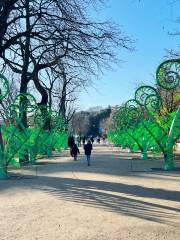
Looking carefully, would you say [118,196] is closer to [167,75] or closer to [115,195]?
[115,195]

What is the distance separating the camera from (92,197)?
1215cm

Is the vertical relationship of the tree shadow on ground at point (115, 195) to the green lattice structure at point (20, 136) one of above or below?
below

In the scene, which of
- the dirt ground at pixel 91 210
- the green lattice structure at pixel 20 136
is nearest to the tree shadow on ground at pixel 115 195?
the dirt ground at pixel 91 210

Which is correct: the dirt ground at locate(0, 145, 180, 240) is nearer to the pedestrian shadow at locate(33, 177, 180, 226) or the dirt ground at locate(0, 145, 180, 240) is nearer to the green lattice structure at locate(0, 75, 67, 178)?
the pedestrian shadow at locate(33, 177, 180, 226)

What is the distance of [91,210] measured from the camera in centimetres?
1027


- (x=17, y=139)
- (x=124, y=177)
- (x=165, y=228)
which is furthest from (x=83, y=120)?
(x=165, y=228)

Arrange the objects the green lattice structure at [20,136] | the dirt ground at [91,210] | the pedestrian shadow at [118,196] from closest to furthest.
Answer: the dirt ground at [91,210] → the pedestrian shadow at [118,196] → the green lattice structure at [20,136]

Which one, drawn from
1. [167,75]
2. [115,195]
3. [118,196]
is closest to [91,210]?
[118,196]

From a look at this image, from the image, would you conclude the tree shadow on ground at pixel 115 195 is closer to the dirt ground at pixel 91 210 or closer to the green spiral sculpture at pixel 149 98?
→ the dirt ground at pixel 91 210

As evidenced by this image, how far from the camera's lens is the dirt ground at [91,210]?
8.12 m

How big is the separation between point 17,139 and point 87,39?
7.46 m

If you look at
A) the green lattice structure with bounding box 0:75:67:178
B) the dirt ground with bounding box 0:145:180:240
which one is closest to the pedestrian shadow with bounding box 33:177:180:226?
the dirt ground with bounding box 0:145:180:240

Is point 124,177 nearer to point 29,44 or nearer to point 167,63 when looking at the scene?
point 167,63

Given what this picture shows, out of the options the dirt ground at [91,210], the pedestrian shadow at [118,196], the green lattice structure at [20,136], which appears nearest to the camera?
the dirt ground at [91,210]
